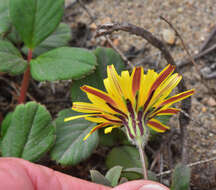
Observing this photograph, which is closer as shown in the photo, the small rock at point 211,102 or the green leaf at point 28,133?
the green leaf at point 28,133

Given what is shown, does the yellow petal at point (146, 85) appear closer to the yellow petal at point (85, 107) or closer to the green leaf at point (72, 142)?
the yellow petal at point (85, 107)

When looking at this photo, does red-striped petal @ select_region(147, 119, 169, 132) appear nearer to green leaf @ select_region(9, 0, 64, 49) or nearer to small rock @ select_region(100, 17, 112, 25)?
green leaf @ select_region(9, 0, 64, 49)

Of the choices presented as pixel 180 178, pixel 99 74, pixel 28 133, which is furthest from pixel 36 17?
pixel 180 178

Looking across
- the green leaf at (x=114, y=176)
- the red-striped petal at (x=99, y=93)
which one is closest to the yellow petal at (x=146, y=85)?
the red-striped petal at (x=99, y=93)

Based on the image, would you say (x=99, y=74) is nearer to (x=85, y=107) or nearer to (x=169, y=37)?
(x=85, y=107)

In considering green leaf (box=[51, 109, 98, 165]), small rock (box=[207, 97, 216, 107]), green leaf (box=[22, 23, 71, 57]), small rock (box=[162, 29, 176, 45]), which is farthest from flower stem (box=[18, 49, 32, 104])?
small rock (box=[207, 97, 216, 107])

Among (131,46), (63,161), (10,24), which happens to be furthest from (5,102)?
(131,46)
